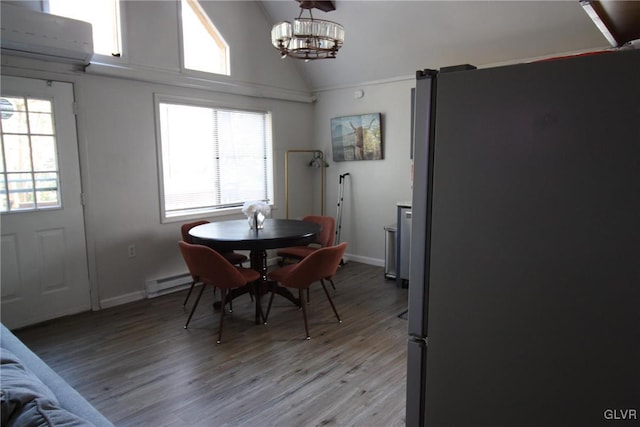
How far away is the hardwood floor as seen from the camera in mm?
2309

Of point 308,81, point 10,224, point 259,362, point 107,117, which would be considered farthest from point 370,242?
point 10,224

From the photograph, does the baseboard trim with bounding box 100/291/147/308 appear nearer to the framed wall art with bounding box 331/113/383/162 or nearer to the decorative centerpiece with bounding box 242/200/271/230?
the decorative centerpiece with bounding box 242/200/271/230

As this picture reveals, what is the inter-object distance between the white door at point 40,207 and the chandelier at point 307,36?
6.59 ft

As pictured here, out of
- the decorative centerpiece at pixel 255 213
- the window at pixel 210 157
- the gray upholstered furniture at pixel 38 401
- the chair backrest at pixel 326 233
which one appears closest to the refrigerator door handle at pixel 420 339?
the gray upholstered furniture at pixel 38 401

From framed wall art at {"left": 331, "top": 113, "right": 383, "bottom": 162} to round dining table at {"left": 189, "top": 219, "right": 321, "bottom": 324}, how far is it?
1.71 metres

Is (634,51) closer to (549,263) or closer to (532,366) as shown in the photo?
Answer: (549,263)

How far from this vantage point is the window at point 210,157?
445 centimetres

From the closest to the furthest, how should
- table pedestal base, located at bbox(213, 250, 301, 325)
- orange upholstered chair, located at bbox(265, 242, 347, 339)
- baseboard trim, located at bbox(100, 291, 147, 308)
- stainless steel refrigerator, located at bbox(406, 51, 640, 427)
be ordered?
stainless steel refrigerator, located at bbox(406, 51, 640, 427) → orange upholstered chair, located at bbox(265, 242, 347, 339) → table pedestal base, located at bbox(213, 250, 301, 325) → baseboard trim, located at bbox(100, 291, 147, 308)

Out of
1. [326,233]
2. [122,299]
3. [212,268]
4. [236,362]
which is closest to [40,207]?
[122,299]

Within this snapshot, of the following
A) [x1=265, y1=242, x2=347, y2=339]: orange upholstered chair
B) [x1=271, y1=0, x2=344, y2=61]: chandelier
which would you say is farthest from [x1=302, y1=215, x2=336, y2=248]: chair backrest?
[x1=271, y1=0, x2=344, y2=61]: chandelier

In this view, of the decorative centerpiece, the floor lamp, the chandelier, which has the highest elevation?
the chandelier

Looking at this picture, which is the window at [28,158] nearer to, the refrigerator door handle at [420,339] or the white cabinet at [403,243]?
the white cabinet at [403,243]

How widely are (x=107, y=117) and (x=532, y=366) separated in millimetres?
4064

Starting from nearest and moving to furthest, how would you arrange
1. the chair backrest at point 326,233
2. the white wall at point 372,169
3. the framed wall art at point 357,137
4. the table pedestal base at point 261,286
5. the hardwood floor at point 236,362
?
1. the hardwood floor at point 236,362
2. the table pedestal base at point 261,286
3. the chair backrest at point 326,233
4. the white wall at point 372,169
5. the framed wall art at point 357,137
